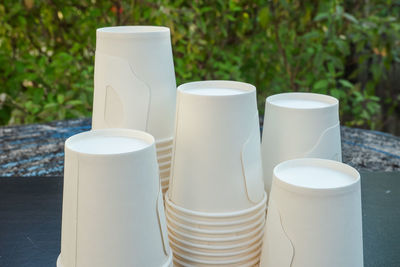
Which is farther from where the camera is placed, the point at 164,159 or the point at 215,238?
the point at 164,159

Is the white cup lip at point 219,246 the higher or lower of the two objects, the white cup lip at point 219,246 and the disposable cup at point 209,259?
the higher

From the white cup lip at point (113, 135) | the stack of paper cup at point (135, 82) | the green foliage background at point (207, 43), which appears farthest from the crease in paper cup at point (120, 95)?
the green foliage background at point (207, 43)

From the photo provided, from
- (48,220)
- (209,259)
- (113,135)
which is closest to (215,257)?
(209,259)

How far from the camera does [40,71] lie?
1896mm

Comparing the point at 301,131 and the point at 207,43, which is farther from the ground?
the point at 207,43

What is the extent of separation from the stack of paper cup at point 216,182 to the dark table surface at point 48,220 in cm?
19

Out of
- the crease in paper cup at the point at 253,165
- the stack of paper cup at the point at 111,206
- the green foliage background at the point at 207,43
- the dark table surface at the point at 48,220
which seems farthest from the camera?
the green foliage background at the point at 207,43

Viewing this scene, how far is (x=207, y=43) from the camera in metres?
2.15

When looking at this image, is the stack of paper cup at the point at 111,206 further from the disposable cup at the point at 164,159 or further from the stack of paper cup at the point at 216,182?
the disposable cup at the point at 164,159

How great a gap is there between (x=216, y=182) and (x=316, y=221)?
14cm

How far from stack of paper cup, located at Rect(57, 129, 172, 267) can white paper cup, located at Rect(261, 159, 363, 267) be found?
138 mm

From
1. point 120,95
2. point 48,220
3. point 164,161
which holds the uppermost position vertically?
point 120,95

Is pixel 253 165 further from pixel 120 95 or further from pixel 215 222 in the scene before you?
pixel 120 95

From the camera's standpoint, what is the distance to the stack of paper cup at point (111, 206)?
20.0 inches
